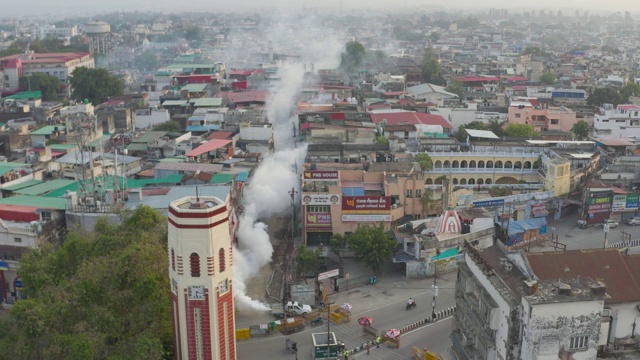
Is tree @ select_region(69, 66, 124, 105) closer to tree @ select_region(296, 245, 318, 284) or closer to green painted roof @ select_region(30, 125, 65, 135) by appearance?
green painted roof @ select_region(30, 125, 65, 135)

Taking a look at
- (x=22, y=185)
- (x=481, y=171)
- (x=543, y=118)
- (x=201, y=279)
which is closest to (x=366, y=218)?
(x=481, y=171)

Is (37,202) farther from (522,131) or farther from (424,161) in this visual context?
(522,131)

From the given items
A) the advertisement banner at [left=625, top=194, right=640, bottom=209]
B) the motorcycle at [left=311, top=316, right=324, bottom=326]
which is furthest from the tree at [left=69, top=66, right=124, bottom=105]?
the advertisement banner at [left=625, top=194, right=640, bottom=209]

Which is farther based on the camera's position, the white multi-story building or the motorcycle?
the white multi-story building

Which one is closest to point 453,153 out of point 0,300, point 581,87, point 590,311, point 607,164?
point 607,164

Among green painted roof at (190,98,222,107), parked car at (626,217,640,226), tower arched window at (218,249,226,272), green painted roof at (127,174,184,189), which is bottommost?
parked car at (626,217,640,226)

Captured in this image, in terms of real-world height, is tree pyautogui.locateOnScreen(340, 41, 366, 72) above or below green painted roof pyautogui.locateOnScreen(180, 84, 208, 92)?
above

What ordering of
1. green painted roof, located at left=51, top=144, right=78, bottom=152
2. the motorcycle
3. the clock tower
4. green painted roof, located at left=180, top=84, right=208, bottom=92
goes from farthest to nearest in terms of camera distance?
green painted roof, located at left=180, top=84, right=208, bottom=92 → green painted roof, located at left=51, top=144, right=78, bottom=152 → the motorcycle → the clock tower

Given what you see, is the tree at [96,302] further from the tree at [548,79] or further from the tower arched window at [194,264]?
the tree at [548,79]
